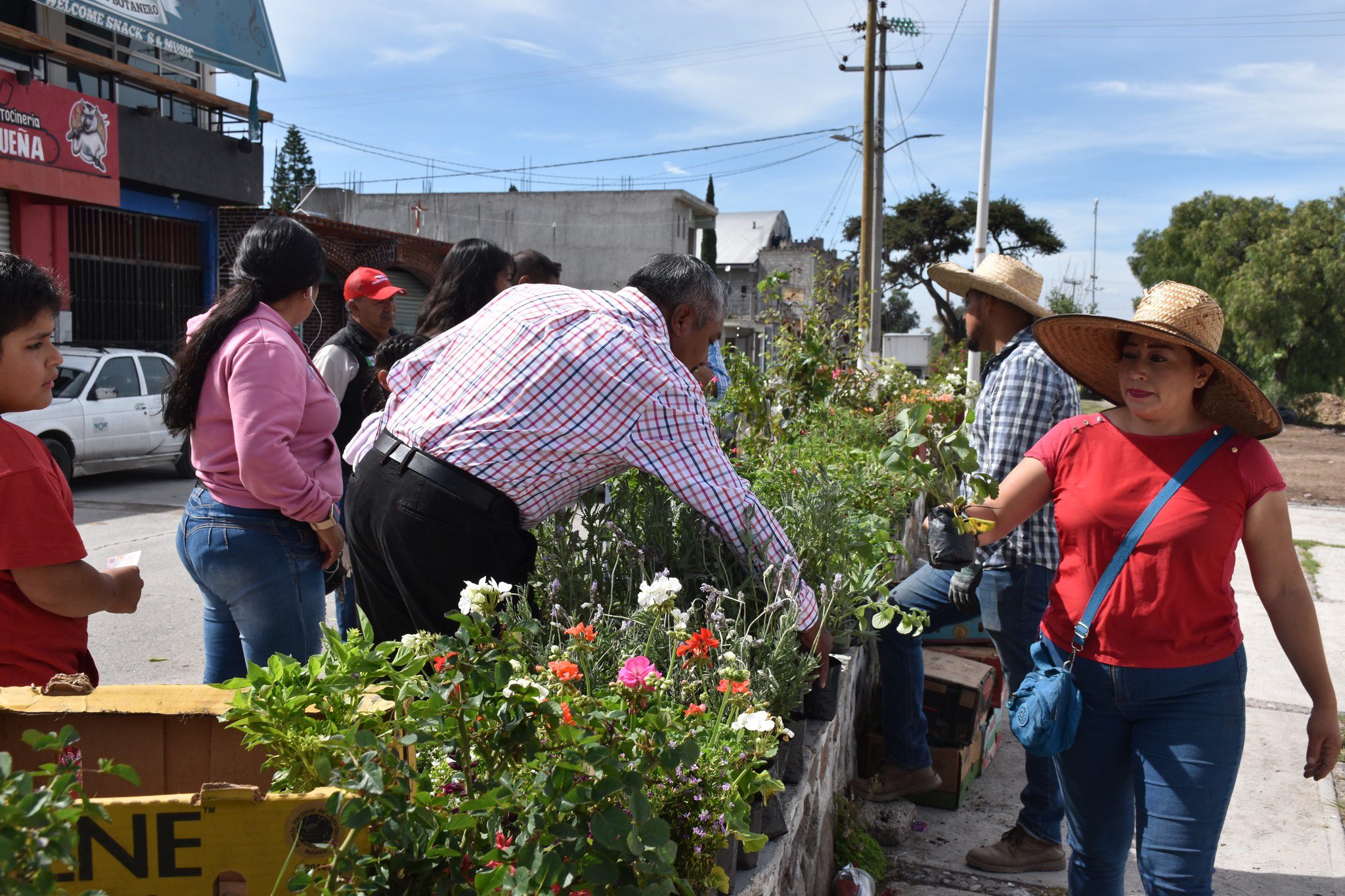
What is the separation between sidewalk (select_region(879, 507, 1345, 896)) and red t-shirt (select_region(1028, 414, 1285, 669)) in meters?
1.33

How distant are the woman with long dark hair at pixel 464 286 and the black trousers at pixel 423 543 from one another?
1472 millimetres

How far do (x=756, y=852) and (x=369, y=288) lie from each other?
3.23 m

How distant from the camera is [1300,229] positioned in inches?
1196

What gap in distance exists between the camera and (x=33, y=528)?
1.90m

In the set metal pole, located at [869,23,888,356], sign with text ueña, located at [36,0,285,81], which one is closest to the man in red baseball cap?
sign with text ueña, located at [36,0,285,81]

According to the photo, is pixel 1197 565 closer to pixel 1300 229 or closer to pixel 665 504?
pixel 665 504

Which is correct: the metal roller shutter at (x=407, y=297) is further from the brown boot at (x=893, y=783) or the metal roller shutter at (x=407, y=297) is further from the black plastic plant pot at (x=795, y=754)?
the black plastic plant pot at (x=795, y=754)

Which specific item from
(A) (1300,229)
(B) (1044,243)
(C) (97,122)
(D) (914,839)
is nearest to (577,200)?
(B) (1044,243)

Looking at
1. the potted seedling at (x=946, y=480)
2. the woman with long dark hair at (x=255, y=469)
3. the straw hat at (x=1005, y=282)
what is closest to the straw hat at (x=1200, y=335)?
the potted seedling at (x=946, y=480)

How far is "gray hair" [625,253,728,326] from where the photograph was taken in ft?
9.05

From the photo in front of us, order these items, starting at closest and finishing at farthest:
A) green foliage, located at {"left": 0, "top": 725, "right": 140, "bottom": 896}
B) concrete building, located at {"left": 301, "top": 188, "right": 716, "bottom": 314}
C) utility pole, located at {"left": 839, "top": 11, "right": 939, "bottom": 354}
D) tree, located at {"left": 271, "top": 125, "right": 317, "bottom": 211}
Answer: green foliage, located at {"left": 0, "top": 725, "right": 140, "bottom": 896} → utility pole, located at {"left": 839, "top": 11, "right": 939, "bottom": 354} → concrete building, located at {"left": 301, "top": 188, "right": 716, "bottom": 314} → tree, located at {"left": 271, "top": 125, "right": 317, "bottom": 211}

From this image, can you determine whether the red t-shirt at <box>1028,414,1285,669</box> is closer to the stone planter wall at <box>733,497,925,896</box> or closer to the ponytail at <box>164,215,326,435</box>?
the stone planter wall at <box>733,497,925,896</box>

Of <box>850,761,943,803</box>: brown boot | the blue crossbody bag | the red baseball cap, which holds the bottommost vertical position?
<box>850,761,943,803</box>: brown boot

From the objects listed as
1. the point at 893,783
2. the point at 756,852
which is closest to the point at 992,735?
the point at 893,783
